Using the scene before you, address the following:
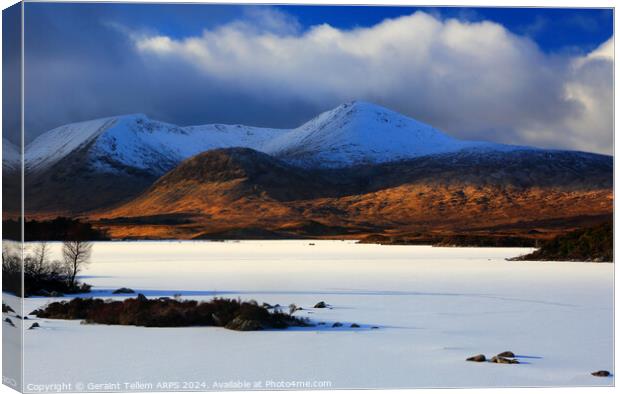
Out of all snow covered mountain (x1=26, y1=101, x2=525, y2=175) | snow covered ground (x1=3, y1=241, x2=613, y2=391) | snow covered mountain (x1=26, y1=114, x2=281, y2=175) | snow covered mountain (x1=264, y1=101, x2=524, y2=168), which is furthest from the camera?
snow covered mountain (x1=264, y1=101, x2=524, y2=168)

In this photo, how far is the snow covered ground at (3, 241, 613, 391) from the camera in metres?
10.8

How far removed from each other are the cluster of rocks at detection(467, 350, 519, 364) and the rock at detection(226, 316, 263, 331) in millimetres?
2920

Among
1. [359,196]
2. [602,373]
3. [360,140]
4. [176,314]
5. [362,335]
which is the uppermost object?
[360,140]

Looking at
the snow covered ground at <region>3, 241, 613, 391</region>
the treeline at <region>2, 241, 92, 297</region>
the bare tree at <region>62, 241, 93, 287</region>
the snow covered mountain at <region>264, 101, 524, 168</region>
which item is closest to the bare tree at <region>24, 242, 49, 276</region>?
the treeline at <region>2, 241, 92, 297</region>

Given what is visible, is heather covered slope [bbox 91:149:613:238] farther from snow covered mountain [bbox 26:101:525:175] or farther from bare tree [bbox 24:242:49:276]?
bare tree [bbox 24:242:49:276]

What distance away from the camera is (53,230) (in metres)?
17.7

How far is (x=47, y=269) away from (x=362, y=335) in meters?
5.96

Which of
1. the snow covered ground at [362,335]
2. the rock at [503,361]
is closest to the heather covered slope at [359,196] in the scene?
the snow covered ground at [362,335]

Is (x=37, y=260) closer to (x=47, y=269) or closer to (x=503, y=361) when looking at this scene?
(x=47, y=269)

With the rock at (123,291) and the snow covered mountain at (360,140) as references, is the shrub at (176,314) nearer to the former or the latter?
the rock at (123,291)

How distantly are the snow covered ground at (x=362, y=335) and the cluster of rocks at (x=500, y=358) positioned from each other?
0.15m

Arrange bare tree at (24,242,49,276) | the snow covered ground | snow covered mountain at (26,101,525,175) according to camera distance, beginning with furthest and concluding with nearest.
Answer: snow covered mountain at (26,101,525,175) → bare tree at (24,242,49,276) → the snow covered ground

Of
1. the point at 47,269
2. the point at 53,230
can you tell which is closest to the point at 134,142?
the point at 53,230

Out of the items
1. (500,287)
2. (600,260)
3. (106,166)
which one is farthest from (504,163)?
(106,166)
